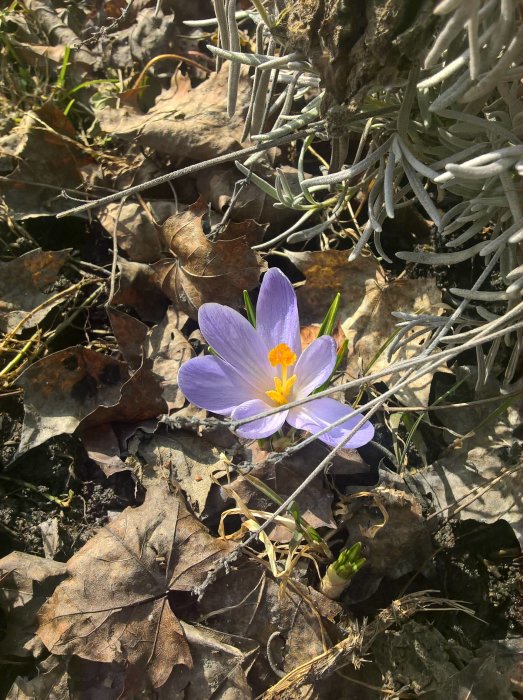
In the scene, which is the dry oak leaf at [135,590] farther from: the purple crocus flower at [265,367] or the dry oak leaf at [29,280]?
the dry oak leaf at [29,280]

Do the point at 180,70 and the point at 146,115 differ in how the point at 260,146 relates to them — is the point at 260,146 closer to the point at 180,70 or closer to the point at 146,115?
the point at 146,115

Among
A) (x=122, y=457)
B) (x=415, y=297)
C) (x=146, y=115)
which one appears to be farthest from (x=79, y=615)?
A: (x=146, y=115)

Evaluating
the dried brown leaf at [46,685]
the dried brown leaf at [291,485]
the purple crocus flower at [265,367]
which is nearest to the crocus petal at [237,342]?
the purple crocus flower at [265,367]

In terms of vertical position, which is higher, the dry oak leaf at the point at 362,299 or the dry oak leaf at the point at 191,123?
the dry oak leaf at the point at 191,123

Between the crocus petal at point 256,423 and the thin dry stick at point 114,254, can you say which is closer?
the crocus petal at point 256,423

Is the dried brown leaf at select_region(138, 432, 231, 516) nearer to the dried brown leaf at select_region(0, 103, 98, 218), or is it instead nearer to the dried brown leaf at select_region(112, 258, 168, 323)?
the dried brown leaf at select_region(112, 258, 168, 323)

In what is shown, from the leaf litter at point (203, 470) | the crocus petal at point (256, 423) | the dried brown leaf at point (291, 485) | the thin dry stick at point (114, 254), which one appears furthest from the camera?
the thin dry stick at point (114, 254)

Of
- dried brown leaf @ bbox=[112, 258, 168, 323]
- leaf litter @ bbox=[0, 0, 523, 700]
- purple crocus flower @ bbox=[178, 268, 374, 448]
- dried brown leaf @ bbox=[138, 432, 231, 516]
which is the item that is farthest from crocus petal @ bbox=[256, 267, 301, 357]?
dried brown leaf @ bbox=[112, 258, 168, 323]

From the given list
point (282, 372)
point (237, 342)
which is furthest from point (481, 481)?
point (237, 342)
